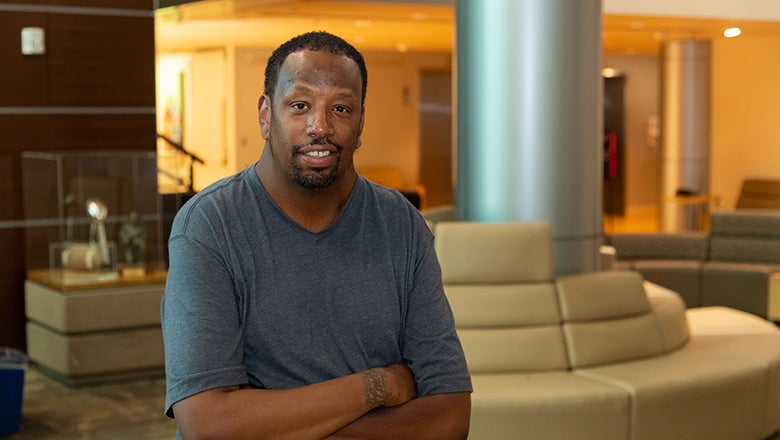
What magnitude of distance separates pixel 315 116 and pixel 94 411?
521 cm

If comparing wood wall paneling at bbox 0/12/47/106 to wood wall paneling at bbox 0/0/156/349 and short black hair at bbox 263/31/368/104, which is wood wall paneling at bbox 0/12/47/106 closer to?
wood wall paneling at bbox 0/0/156/349

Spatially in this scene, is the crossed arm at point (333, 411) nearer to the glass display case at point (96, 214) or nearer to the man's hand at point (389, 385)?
the man's hand at point (389, 385)

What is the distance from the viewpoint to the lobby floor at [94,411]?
6008 mm

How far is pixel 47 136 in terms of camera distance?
25.9 ft

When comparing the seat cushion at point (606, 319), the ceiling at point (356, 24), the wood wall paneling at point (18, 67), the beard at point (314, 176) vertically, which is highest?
the ceiling at point (356, 24)

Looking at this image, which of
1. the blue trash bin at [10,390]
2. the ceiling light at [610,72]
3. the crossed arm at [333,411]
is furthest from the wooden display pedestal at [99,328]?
the ceiling light at [610,72]

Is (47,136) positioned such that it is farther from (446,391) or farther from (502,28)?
(446,391)

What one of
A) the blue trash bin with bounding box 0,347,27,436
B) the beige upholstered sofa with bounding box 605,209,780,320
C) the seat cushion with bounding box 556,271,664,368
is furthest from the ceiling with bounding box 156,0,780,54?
the seat cushion with bounding box 556,271,664,368

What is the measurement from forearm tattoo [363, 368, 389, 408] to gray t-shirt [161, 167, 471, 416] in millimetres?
22

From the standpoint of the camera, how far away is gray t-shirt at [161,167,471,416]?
1.68 m

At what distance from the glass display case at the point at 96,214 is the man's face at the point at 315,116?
5696 millimetres

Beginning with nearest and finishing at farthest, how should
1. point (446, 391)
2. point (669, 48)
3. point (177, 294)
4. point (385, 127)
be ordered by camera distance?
point (177, 294) → point (446, 391) → point (669, 48) → point (385, 127)

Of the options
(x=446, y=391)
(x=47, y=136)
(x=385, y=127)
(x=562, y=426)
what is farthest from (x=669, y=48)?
(x=446, y=391)

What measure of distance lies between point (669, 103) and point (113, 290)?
344 inches
